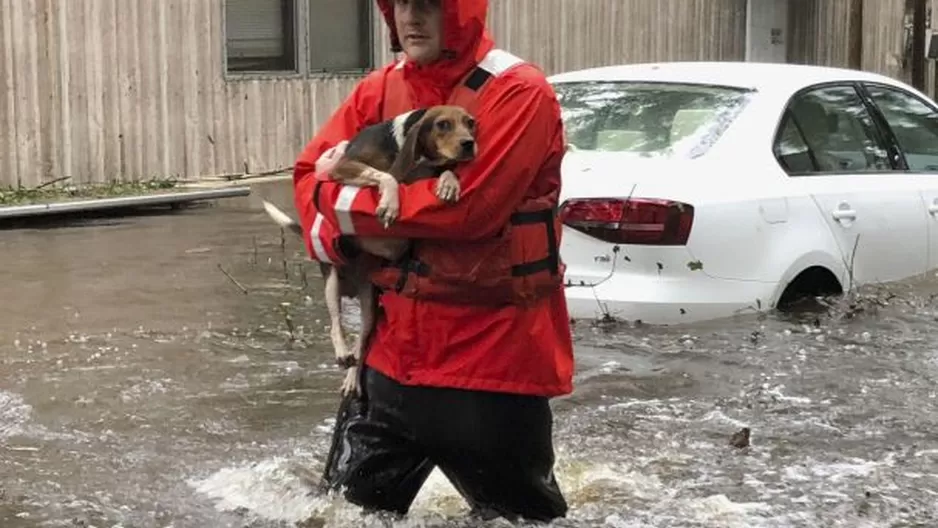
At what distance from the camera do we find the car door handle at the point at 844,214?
24.0 feet

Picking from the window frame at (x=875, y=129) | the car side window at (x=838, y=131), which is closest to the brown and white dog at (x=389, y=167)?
the car side window at (x=838, y=131)

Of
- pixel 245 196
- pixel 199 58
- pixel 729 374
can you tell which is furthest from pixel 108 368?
pixel 199 58

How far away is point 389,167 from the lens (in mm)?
3811

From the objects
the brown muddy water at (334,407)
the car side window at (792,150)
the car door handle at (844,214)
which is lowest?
the brown muddy water at (334,407)

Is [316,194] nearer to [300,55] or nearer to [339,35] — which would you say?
[300,55]

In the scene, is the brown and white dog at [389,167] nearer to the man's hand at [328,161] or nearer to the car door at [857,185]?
the man's hand at [328,161]

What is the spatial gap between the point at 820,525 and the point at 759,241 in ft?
7.53

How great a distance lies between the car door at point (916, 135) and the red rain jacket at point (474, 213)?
186 inches

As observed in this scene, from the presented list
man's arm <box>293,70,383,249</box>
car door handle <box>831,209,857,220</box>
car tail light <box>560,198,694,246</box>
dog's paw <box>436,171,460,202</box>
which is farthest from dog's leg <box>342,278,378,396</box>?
car door handle <box>831,209,857,220</box>

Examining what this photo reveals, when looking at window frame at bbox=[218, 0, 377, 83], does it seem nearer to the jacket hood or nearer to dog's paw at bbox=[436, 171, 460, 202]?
the jacket hood

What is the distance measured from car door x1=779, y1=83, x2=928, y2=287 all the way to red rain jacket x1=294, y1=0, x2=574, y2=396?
365 cm

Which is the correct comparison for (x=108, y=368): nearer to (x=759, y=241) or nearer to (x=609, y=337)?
(x=609, y=337)

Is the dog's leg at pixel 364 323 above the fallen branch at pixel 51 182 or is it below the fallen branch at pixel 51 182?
above

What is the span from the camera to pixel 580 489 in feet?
16.8
